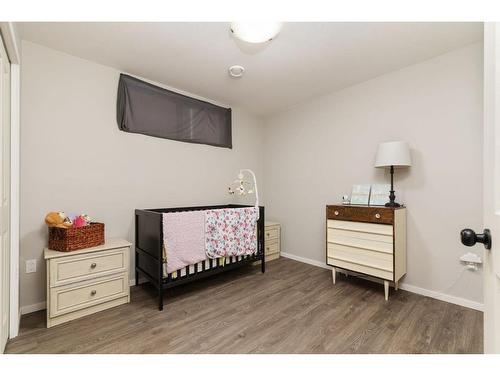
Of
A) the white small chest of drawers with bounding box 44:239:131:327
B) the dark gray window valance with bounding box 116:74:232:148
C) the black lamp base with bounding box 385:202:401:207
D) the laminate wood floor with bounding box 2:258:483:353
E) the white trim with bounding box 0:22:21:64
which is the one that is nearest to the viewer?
the white trim with bounding box 0:22:21:64

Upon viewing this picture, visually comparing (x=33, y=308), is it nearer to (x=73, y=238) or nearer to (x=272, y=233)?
(x=73, y=238)

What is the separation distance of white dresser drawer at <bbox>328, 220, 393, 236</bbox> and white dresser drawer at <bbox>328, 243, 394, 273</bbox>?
190mm

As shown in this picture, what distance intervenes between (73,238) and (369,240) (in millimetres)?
2530

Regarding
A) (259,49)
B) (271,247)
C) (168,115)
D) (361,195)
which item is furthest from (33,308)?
(361,195)

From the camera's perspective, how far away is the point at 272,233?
340 centimetres

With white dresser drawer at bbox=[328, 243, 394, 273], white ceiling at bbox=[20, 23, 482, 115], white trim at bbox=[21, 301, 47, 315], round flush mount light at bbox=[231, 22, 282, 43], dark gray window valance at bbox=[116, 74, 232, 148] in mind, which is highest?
white ceiling at bbox=[20, 23, 482, 115]

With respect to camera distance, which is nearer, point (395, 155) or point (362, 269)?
point (395, 155)

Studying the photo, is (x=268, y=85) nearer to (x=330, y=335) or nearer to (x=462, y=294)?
(x=330, y=335)

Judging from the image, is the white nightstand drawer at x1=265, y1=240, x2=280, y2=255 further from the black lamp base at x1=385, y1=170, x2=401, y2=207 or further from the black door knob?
A: the black door knob

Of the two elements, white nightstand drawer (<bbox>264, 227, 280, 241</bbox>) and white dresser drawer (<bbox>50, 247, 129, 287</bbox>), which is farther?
white nightstand drawer (<bbox>264, 227, 280, 241</bbox>)

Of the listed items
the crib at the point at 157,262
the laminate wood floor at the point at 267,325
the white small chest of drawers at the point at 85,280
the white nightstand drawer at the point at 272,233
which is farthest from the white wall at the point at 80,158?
the white nightstand drawer at the point at 272,233

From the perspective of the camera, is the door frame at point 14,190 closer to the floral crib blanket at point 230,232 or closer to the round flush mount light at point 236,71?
the floral crib blanket at point 230,232

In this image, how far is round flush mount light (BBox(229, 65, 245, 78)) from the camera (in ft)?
7.75

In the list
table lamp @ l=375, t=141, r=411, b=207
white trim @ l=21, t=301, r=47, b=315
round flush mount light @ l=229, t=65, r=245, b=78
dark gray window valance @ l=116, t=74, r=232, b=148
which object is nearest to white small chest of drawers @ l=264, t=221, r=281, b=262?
dark gray window valance @ l=116, t=74, r=232, b=148
